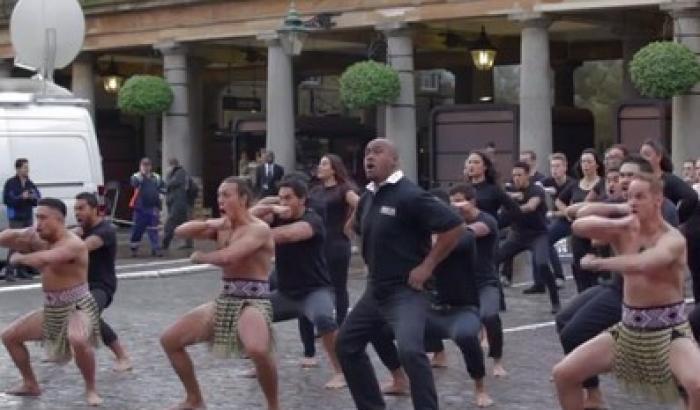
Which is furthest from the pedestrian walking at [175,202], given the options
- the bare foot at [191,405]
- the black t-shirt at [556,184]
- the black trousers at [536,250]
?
the bare foot at [191,405]

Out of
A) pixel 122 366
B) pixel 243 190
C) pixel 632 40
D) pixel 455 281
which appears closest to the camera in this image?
pixel 243 190

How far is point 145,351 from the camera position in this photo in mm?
13070

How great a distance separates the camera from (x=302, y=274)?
11141 millimetres

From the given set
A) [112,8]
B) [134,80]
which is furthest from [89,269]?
[112,8]

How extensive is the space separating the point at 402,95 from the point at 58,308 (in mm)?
16602

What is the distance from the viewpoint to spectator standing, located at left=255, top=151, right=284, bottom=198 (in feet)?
84.4

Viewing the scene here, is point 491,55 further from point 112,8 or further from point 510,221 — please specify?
point 510,221

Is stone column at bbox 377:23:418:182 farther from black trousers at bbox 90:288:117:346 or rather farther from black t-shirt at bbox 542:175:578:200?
black trousers at bbox 90:288:117:346

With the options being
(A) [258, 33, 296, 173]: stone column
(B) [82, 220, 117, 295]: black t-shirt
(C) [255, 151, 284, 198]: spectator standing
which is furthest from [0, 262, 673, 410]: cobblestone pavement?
(A) [258, 33, 296, 173]: stone column

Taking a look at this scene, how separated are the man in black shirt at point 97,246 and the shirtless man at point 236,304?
5.55 feet

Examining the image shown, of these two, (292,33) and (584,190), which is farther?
(292,33)

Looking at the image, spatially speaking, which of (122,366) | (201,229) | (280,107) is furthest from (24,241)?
(280,107)

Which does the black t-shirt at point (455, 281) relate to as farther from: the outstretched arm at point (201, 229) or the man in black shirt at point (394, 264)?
the outstretched arm at point (201, 229)

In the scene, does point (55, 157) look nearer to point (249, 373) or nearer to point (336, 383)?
point (249, 373)
